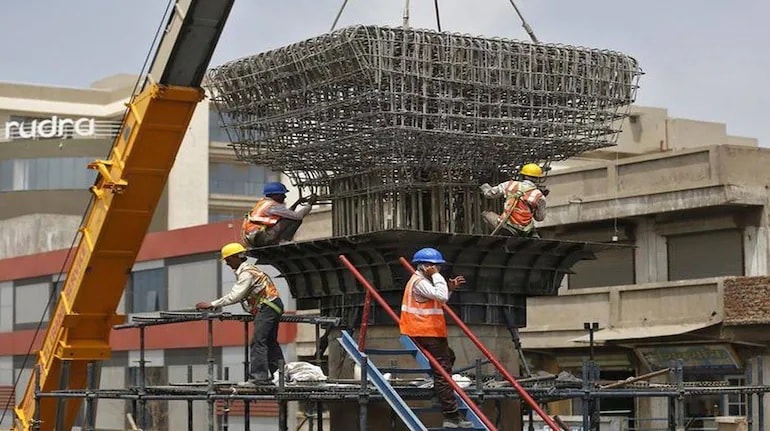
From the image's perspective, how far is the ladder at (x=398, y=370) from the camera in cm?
1448

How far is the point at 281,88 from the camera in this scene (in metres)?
17.7

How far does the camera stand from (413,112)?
16141 mm

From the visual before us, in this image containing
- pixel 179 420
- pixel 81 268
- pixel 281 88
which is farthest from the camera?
pixel 179 420

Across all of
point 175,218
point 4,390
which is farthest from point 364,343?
point 175,218

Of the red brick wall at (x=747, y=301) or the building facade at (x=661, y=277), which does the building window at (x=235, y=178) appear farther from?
the red brick wall at (x=747, y=301)

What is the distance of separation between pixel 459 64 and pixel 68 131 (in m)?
62.3

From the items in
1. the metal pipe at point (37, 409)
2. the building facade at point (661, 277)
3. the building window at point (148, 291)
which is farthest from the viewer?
the building window at point (148, 291)

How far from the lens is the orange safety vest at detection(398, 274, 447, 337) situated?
49.4 feet

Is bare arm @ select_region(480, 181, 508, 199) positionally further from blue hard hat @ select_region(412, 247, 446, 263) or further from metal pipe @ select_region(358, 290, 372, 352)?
blue hard hat @ select_region(412, 247, 446, 263)

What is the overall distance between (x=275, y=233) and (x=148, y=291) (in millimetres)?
34589

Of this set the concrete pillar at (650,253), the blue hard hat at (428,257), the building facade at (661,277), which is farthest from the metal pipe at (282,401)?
the concrete pillar at (650,253)

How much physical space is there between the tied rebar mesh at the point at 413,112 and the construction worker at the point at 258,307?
6.10 ft

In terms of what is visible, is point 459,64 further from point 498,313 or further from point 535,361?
point 535,361

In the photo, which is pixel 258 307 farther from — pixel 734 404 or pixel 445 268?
pixel 734 404
